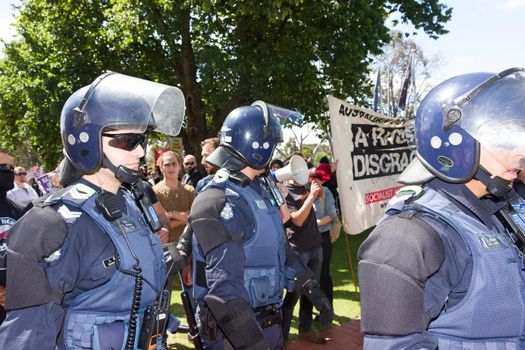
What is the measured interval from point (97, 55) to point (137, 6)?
2.74m

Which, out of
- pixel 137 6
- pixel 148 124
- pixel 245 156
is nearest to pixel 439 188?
pixel 148 124

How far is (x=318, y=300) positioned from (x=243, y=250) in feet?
2.65

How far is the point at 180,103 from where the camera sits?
2.68 metres

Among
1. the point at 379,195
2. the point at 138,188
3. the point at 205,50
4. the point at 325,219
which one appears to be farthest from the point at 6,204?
the point at 205,50

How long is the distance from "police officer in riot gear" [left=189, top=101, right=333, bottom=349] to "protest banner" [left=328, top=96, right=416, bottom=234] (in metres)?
3.18

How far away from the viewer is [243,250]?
2883 millimetres

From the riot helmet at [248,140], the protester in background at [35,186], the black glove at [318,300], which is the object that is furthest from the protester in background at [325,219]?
the protester in background at [35,186]

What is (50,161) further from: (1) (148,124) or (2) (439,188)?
(2) (439,188)

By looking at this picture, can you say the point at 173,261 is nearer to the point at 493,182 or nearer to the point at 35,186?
the point at 493,182

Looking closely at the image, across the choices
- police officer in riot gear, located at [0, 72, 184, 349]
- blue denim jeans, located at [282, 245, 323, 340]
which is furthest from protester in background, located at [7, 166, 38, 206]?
police officer in riot gear, located at [0, 72, 184, 349]

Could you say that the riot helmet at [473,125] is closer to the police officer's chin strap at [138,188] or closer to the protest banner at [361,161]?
the police officer's chin strap at [138,188]

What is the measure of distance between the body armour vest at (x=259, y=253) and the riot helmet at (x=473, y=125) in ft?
4.63

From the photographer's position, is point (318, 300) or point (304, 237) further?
point (304, 237)

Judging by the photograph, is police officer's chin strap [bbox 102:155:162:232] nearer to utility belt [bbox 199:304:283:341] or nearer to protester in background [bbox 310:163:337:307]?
utility belt [bbox 199:304:283:341]
